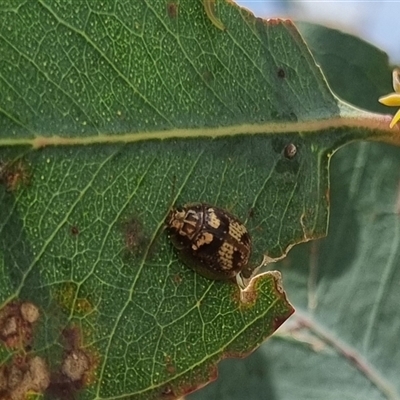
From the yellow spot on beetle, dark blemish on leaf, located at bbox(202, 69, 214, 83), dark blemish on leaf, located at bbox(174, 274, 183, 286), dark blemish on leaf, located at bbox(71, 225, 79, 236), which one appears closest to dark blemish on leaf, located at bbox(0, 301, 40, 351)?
dark blemish on leaf, located at bbox(71, 225, 79, 236)

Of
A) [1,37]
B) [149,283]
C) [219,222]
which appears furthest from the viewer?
[219,222]

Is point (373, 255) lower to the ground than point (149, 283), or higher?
higher

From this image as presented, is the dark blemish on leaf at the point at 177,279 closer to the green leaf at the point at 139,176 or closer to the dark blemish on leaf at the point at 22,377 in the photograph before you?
the green leaf at the point at 139,176

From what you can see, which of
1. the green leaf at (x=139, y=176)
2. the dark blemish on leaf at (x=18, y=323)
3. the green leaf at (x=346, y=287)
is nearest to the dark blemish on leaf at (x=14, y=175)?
the green leaf at (x=139, y=176)

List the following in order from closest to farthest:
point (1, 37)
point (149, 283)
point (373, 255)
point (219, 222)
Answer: point (1, 37) → point (149, 283) → point (219, 222) → point (373, 255)

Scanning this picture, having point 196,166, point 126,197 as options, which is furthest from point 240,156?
point 126,197

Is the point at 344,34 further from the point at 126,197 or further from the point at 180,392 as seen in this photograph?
the point at 180,392

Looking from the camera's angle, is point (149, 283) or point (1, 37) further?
point (149, 283)

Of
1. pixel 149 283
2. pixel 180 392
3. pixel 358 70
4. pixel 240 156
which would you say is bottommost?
pixel 180 392
